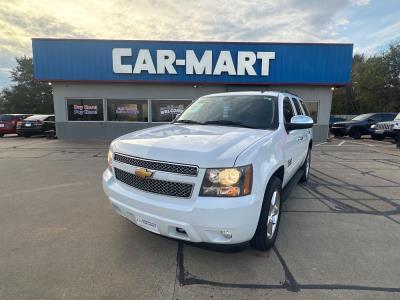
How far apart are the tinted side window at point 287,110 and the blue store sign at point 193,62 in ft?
37.3

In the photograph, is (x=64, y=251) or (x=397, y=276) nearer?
(x=397, y=276)

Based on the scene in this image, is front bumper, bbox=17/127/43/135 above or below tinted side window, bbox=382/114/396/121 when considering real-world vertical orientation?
below

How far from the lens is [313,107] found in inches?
652

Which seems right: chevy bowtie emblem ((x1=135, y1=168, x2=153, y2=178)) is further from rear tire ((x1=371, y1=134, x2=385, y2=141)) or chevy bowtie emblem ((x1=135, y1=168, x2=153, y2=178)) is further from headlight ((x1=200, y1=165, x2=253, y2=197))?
rear tire ((x1=371, y1=134, x2=385, y2=141))

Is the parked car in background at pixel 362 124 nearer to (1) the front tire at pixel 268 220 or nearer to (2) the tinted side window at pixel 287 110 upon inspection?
(2) the tinted side window at pixel 287 110

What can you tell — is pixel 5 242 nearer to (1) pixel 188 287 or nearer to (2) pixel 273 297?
(1) pixel 188 287

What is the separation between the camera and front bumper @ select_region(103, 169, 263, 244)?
2496 millimetres

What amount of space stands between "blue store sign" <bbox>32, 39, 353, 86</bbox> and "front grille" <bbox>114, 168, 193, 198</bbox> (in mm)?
13334

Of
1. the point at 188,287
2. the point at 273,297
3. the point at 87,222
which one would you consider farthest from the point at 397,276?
the point at 87,222

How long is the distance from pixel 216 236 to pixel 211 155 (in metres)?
0.79

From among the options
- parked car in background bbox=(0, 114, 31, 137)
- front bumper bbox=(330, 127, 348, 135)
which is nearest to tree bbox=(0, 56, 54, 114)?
parked car in background bbox=(0, 114, 31, 137)

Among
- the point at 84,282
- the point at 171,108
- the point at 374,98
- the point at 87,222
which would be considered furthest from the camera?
the point at 374,98

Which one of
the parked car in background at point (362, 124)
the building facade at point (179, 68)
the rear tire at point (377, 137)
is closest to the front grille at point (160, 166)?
the building facade at point (179, 68)

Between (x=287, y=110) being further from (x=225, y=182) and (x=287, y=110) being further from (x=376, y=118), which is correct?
(x=376, y=118)
